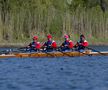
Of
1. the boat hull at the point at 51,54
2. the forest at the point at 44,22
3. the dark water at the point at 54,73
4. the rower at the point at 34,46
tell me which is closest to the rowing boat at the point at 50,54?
the boat hull at the point at 51,54

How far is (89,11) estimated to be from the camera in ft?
154

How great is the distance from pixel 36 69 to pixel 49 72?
142cm

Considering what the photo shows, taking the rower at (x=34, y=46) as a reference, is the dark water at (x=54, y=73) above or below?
below

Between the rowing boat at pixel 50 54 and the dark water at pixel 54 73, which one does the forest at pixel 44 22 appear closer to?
the rowing boat at pixel 50 54

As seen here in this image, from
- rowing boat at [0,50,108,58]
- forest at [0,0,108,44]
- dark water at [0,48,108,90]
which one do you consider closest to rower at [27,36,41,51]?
rowing boat at [0,50,108,58]

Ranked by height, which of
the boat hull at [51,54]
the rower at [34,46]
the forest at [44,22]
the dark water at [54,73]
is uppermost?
the forest at [44,22]

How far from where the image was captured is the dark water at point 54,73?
1911cm

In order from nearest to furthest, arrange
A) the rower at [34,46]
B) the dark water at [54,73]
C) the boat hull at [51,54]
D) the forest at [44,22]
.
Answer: the dark water at [54,73] < the boat hull at [51,54] < the rower at [34,46] < the forest at [44,22]

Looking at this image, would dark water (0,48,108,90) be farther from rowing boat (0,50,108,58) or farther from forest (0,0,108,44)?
forest (0,0,108,44)

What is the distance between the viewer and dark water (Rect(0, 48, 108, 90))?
62.7 ft

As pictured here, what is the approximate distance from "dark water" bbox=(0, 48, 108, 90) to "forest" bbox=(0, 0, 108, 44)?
41.6ft

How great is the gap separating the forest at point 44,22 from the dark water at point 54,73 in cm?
1269

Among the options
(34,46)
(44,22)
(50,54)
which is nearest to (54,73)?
(50,54)

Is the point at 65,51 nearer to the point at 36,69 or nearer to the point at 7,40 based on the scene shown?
the point at 36,69
